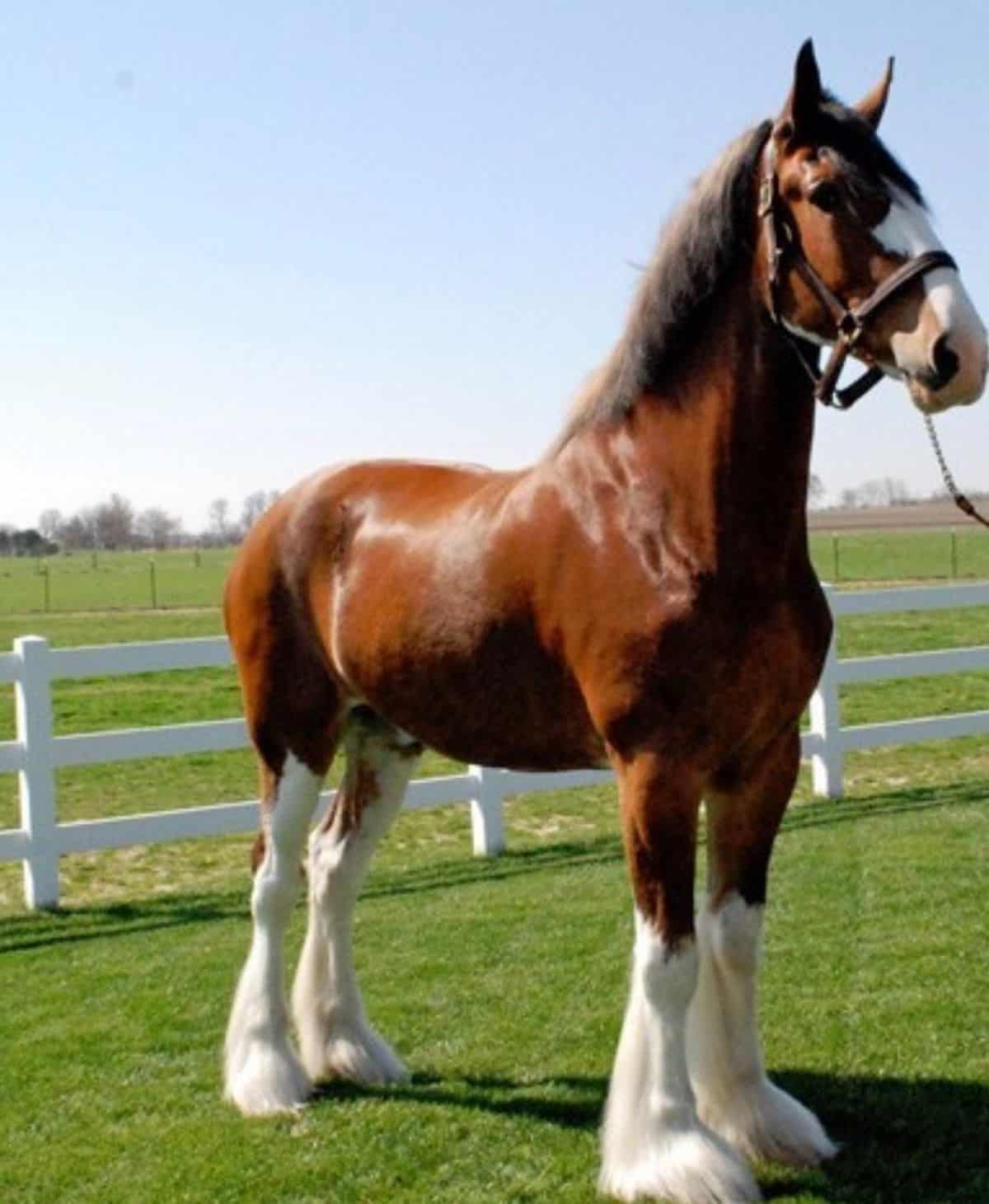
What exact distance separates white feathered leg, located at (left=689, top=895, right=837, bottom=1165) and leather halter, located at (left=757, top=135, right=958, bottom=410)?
1370 mm

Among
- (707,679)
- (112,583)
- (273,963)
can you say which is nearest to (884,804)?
(273,963)

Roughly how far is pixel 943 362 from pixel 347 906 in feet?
8.97

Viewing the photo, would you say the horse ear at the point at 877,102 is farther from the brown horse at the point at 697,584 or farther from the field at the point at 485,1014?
the field at the point at 485,1014

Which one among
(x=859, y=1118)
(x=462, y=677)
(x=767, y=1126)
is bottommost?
(x=859, y=1118)

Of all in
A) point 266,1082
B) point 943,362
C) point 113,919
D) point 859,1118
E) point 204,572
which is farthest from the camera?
point 204,572

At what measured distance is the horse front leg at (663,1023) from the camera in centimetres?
345

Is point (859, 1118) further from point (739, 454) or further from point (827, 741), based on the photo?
point (827, 741)

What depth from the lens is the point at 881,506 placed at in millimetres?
106375

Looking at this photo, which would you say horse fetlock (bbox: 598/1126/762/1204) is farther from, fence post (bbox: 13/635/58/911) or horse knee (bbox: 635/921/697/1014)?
fence post (bbox: 13/635/58/911)

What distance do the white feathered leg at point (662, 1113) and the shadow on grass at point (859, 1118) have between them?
0.76 feet

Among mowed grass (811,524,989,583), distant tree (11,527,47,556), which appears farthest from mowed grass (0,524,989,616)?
distant tree (11,527,47,556)

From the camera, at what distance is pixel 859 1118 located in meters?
4.11

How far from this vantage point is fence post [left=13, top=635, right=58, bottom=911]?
25.2ft

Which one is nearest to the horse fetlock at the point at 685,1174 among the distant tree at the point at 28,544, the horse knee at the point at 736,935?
the horse knee at the point at 736,935
